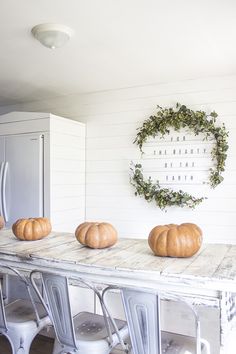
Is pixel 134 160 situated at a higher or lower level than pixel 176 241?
higher

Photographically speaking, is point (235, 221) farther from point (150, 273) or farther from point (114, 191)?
point (150, 273)

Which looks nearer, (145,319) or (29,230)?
(145,319)

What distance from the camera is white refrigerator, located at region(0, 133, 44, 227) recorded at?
12.2ft

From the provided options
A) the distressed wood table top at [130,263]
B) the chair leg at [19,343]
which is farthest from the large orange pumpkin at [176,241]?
the chair leg at [19,343]

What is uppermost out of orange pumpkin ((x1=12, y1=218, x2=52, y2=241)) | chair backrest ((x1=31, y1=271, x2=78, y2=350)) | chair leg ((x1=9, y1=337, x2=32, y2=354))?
orange pumpkin ((x1=12, y1=218, x2=52, y2=241))

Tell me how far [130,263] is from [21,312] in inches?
35.6

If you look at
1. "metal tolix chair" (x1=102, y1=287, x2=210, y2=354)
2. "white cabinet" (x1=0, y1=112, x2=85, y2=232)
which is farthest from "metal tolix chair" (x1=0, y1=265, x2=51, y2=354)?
"white cabinet" (x1=0, y1=112, x2=85, y2=232)

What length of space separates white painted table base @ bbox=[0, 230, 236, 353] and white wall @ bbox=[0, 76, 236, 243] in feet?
5.41

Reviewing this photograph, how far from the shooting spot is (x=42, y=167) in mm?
3707

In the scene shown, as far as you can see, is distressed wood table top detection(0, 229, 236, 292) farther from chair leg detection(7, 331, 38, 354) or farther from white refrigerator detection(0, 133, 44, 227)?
white refrigerator detection(0, 133, 44, 227)

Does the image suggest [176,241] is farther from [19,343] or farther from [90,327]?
[19,343]

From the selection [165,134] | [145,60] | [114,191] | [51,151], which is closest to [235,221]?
[165,134]

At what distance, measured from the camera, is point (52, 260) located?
1712mm

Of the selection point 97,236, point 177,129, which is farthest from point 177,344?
point 177,129
